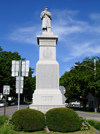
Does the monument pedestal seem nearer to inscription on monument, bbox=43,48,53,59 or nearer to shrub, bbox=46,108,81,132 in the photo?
inscription on monument, bbox=43,48,53,59

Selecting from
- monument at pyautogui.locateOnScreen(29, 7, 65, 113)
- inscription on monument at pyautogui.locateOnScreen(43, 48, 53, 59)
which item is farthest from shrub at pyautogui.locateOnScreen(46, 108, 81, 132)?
inscription on monument at pyautogui.locateOnScreen(43, 48, 53, 59)

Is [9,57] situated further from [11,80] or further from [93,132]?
[93,132]

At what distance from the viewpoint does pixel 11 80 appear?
47188 millimetres

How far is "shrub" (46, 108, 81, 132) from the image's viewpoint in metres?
8.61

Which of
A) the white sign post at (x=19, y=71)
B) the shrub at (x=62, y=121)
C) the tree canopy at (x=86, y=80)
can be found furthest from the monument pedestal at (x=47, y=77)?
the tree canopy at (x=86, y=80)

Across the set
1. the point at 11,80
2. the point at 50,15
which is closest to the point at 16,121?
the point at 50,15

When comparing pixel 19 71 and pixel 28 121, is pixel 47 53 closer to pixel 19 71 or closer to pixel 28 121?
pixel 19 71

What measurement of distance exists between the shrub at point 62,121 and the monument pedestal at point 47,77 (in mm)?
2877

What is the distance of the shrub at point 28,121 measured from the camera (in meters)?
8.46

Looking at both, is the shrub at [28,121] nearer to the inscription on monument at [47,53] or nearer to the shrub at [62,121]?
the shrub at [62,121]

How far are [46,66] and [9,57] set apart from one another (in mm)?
39258

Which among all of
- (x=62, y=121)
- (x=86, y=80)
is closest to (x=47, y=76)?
(x=62, y=121)

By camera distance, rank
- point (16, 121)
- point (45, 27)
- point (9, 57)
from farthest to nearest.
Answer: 1. point (9, 57)
2. point (45, 27)
3. point (16, 121)

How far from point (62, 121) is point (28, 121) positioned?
1613 mm
